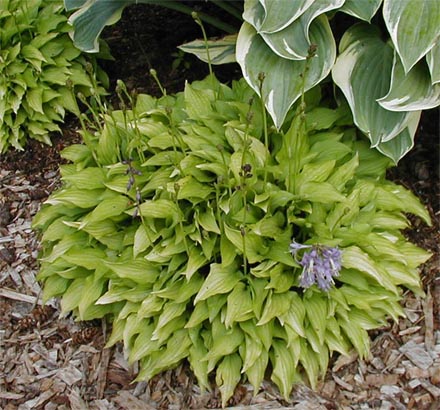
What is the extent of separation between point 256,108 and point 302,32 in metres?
0.35

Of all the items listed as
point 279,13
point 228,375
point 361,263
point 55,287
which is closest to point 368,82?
point 279,13

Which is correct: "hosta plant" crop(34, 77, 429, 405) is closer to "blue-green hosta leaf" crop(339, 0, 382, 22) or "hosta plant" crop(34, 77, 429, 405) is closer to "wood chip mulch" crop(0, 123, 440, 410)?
"wood chip mulch" crop(0, 123, 440, 410)

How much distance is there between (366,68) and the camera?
243 cm

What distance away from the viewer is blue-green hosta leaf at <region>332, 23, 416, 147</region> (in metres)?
2.36

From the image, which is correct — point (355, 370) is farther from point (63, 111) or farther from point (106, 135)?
point (63, 111)

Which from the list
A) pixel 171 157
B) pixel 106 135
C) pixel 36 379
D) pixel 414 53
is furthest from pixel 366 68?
pixel 36 379

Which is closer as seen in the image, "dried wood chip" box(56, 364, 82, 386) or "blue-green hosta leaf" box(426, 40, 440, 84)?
"blue-green hosta leaf" box(426, 40, 440, 84)

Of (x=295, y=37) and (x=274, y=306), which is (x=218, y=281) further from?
(x=295, y=37)

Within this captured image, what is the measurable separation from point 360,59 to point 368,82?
99 mm

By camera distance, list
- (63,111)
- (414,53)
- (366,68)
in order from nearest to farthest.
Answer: (414,53) → (366,68) → (63,111)

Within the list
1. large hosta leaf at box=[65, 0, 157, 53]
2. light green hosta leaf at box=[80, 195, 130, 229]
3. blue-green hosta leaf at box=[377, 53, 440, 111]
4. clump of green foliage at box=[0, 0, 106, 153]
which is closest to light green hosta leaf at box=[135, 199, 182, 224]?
light green hosta leaf at box=[80, 195, 130, 229]

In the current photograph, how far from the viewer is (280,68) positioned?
2344 mm

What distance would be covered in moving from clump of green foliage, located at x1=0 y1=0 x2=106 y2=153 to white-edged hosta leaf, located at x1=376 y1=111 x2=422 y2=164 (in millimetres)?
1461

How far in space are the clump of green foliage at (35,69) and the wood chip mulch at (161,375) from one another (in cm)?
80
